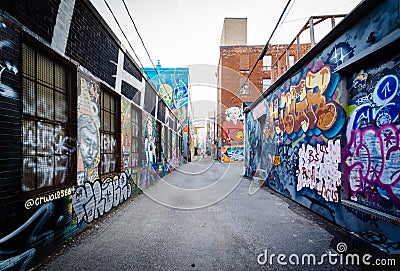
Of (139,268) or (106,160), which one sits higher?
(106,160)

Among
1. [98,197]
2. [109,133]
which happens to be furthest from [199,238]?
[109,133]

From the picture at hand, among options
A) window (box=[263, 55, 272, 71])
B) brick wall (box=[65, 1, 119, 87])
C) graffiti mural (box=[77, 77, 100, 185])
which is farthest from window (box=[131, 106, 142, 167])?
window (box=[263, 55, 272, 71])

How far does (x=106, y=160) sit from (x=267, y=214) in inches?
156

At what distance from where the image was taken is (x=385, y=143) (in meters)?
3.05

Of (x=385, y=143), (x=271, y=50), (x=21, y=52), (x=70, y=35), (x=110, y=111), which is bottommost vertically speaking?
(x=385, y=143)

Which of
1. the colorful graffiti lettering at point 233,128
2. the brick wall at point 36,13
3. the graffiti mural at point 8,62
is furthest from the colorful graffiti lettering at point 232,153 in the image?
the graffiti mural at point 8,62

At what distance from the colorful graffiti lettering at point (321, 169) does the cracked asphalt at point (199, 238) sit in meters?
0.61

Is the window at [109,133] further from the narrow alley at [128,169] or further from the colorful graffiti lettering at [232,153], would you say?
the colorful graffiti lettering at [232,153]

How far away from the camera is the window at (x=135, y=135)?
7.00 metres

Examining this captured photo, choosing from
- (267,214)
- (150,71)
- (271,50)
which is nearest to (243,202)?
(267,214)

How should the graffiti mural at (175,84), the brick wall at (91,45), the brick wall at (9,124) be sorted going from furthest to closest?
the graffiti mural at (175,84), the brick wall at (91,45), the brick wall at (9,124)

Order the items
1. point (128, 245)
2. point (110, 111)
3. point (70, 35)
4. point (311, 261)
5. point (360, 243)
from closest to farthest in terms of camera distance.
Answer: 1. point (311, 261)
2. point (360, 243)
3. point (128, 245)
4. point (70, 35)
5. point (110, 111)

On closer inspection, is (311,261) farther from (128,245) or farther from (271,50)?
(271,50)

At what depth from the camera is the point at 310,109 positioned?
5.26 metres
